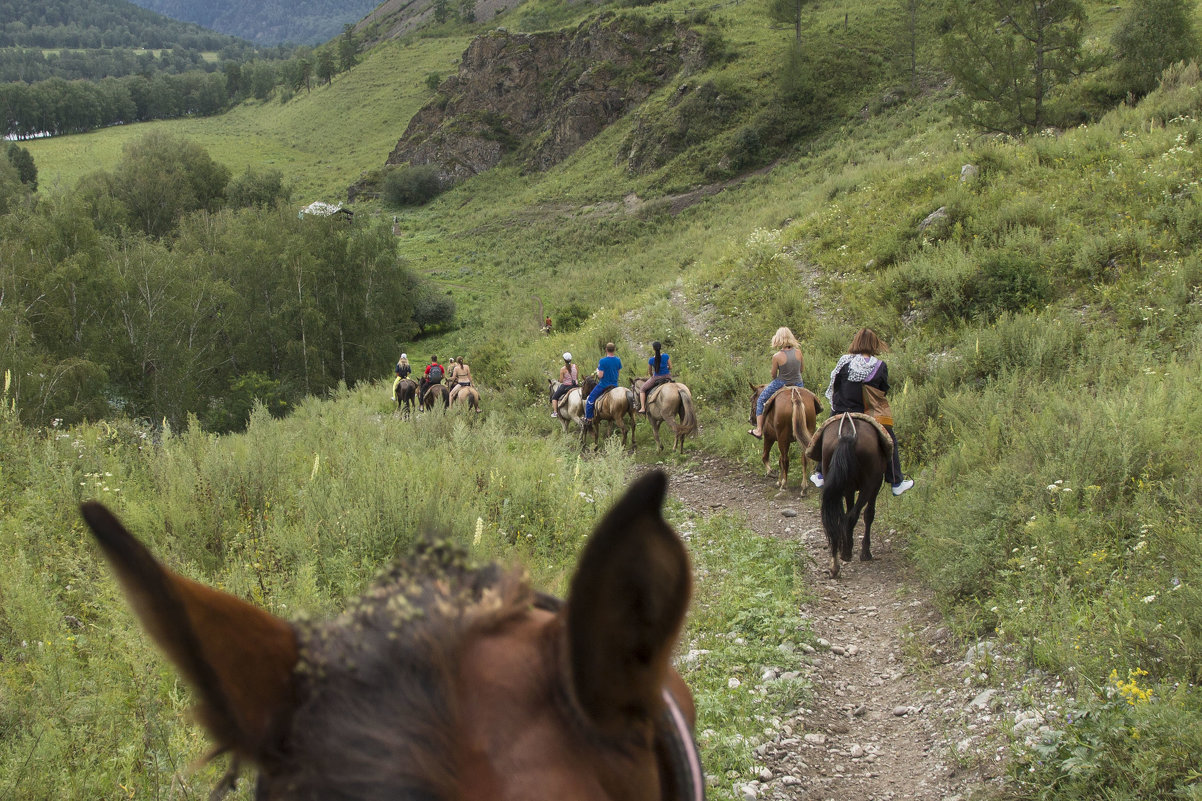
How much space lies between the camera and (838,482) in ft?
22.6

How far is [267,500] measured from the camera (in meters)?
5.56

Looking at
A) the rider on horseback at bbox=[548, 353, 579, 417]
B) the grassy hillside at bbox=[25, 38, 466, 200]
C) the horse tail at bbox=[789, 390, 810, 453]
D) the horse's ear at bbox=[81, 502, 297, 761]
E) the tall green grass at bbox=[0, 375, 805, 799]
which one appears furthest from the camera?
the grassy hillside at bbox=[25, 38, 466, 200]

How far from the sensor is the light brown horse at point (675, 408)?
12516 mm

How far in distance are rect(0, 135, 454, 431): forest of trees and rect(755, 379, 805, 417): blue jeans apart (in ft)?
41.0

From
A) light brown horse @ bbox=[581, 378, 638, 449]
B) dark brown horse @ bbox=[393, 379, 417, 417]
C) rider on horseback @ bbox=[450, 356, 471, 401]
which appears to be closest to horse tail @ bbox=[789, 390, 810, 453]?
light brown horse @ bbox=[581, 378, 638, 449]

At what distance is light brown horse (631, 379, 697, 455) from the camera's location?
41.1 feet

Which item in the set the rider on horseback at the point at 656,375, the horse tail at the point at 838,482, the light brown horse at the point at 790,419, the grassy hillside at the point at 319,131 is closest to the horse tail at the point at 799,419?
the light brown horse at the point at 790,419

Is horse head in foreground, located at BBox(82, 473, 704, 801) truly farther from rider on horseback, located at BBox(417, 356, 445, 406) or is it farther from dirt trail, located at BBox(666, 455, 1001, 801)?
rider on horseback, located at BBox(417, 356, 445, 406)

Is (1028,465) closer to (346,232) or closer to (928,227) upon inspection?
(928,227)

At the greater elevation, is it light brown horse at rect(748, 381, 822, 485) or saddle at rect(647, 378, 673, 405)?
light brown horse at rect(748, 381, 822, 485)

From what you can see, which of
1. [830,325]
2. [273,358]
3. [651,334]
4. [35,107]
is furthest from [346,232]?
[35,107]

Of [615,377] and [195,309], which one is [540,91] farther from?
[615,377]

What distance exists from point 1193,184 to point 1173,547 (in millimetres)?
9888

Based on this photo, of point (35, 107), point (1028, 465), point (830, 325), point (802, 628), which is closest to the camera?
point (802, 628)
